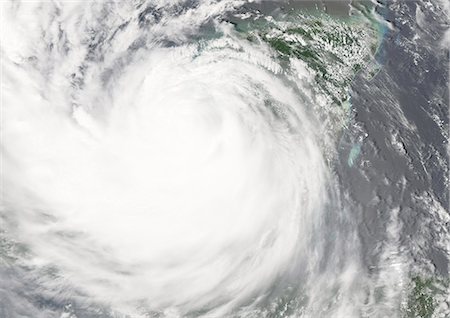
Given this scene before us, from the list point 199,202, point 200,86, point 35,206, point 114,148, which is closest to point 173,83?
point 200,86

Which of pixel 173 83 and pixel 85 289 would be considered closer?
pixel 85 289

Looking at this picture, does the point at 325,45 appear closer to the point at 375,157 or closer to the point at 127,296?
the point at 375,157

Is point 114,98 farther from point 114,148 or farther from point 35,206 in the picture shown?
point 35,206

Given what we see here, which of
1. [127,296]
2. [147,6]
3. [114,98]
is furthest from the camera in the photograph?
[147,6]

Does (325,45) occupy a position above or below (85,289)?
above

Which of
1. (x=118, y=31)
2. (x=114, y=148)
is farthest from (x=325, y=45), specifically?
(x=114, y=148)

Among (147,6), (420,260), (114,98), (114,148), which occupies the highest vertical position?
(147,6)

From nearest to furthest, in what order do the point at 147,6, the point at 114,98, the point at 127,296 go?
the point at 127,296 → the point at 114,98 → the point at 147,6
